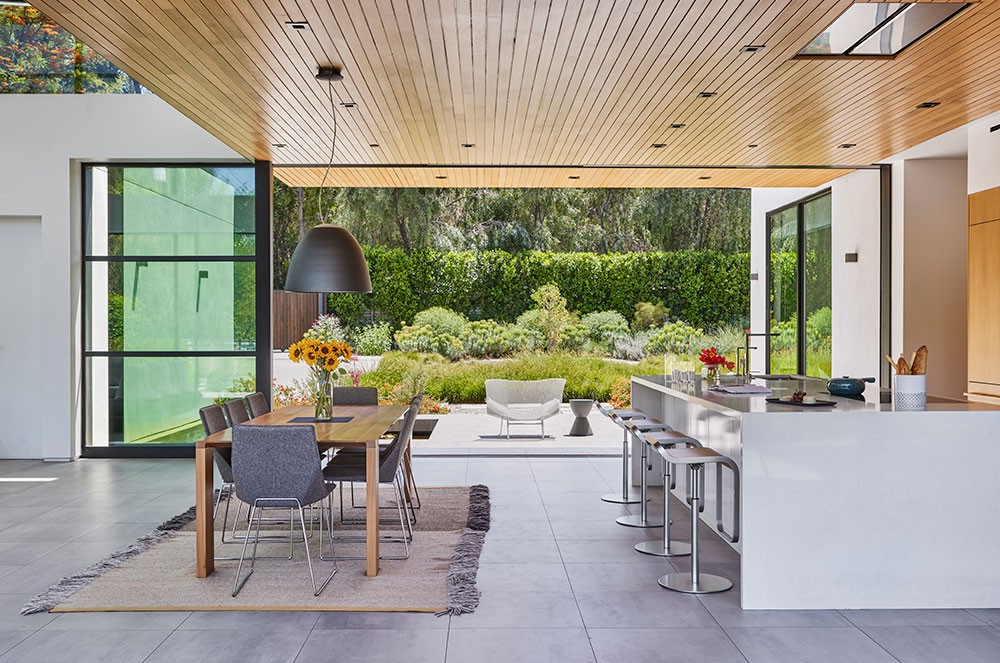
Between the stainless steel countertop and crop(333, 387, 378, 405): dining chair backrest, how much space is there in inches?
90.1

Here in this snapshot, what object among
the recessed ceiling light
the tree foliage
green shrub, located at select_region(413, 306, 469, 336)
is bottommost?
green shrub, located at select_region(413, 306, 469, 336)

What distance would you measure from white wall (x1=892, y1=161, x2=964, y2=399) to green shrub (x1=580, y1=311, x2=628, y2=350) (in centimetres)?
873

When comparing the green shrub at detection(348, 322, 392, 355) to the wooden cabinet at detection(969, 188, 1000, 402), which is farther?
the green shrub at detection(348, 322, 392, 355)

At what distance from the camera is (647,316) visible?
57.3 ft

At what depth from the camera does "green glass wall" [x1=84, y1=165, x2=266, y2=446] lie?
340 inches

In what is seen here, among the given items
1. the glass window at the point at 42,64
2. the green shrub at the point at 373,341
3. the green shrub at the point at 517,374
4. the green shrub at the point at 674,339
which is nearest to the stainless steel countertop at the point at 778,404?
the glass window at the point at 42,64

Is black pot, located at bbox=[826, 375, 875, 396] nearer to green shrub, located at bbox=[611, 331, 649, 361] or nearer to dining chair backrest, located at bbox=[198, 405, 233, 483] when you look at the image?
dining chair backrest, located at bbox=[198, 405, 233, 483]

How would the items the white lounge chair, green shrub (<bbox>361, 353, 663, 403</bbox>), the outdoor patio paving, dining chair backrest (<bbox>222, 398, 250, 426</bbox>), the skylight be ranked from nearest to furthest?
1. the outdoor patio paving
2. the skylight
3. dining chair backrest (<bbox>222, 398, 250, 426</bbox>)
4. the white lounge chair
5. green shrub (<bbox>361, 353, 663, 403</bbox>)

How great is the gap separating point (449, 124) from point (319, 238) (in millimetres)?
1661

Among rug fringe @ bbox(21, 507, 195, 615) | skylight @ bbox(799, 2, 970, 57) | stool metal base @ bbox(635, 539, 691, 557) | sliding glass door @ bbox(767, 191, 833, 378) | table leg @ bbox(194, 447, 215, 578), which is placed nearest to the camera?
rug fringe @ bbox(21, 507, 195, 615)

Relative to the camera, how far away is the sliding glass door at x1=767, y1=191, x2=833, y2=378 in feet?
32.6

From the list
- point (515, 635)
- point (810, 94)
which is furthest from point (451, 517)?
point (810, 94)

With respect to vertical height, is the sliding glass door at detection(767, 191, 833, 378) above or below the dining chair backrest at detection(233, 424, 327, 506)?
above

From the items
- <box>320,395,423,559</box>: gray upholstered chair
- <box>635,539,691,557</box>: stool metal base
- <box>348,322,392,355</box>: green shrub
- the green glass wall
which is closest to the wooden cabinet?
<box>635,539,691,557</box>: stool metal base
